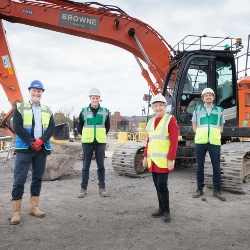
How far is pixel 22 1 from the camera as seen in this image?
7828 millimetres

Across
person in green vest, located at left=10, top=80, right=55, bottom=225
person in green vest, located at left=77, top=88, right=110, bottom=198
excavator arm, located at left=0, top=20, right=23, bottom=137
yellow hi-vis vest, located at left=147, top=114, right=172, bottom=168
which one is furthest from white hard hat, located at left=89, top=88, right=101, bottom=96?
excavator arm, located at left=0, top=20, right=23, bottom=137

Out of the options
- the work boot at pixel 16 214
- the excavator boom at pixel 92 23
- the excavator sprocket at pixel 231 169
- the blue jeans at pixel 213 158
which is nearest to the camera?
the work boot at pixel 16 214

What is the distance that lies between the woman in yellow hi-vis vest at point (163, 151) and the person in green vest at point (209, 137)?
1.36 meters

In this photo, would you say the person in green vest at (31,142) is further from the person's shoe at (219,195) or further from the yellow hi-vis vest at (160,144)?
the person's shoe at (219,195)

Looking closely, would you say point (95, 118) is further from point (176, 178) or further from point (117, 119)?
point (117, 119)

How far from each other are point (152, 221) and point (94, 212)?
0.91 m

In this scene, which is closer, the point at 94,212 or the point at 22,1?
the point at 94,212

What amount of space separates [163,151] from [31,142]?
5.89ft

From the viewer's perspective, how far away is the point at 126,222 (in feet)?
12.3

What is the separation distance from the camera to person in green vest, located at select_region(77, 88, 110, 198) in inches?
207

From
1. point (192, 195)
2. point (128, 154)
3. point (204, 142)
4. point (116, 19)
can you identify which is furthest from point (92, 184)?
point (116, 19)

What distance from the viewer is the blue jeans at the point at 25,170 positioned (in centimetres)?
386

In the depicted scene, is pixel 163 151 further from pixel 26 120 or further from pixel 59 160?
pixel 59 160

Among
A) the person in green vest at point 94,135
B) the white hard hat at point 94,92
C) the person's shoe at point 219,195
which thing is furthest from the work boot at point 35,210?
the person's shoe at point 219,195
